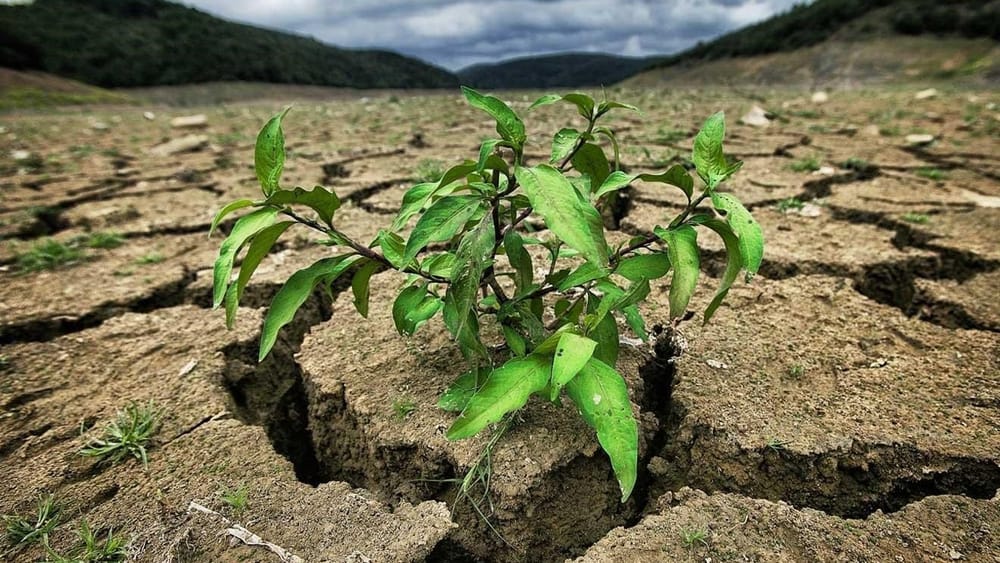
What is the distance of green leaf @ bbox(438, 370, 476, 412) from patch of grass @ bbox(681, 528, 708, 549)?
0.45 metres

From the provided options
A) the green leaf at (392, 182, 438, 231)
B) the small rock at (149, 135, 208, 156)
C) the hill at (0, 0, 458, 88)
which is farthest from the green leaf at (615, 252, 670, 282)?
the hill at (0, 0, 458, 88)

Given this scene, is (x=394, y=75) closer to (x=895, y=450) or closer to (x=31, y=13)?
(x=31, y=13)

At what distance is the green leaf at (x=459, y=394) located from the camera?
1100 millimetres

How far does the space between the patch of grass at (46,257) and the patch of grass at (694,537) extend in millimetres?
2346

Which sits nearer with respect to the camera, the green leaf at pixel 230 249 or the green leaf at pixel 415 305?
the green leaf at pixel 230 249

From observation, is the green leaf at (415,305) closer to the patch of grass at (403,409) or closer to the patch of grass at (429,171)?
the patch of grass at (403,409)

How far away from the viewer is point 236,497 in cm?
102

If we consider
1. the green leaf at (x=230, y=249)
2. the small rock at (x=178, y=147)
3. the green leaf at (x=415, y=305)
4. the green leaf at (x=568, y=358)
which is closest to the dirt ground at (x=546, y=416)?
the green leaf at (x=415, y=305)

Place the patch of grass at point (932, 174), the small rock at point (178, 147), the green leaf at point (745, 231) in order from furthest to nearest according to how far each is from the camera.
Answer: the small rock at point (178, 147) → the patch of grass at point (932, 174) → the green leaf at point (745, 231)

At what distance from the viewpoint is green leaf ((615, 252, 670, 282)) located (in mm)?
992

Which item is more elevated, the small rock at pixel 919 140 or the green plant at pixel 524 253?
the green plant at pixel 524 253

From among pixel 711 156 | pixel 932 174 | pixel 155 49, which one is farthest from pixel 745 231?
pixel 155 49

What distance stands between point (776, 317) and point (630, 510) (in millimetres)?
752

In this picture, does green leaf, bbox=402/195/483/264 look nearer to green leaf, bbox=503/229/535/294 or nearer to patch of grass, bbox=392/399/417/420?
green leaf, bbox=503/229/535/294
